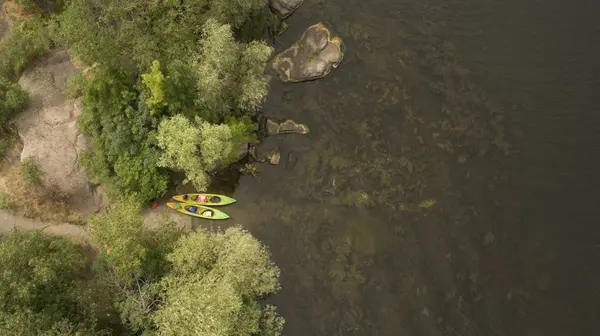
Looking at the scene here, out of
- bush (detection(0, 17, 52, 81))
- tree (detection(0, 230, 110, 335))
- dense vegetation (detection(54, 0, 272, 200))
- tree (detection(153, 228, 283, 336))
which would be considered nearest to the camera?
tree (detection(0, 230, 110, 335))

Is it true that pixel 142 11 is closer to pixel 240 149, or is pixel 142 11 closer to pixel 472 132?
pixel 240 149

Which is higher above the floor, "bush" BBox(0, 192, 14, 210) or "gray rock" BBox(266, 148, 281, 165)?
"gray rock" BBox(266, 148, 281, 165)

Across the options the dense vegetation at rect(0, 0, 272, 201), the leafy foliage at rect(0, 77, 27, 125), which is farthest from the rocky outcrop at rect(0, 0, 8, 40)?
the dense vegetation at rect(0, 0, 272, 201)

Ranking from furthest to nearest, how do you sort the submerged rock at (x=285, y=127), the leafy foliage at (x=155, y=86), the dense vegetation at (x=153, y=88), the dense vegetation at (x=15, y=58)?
1. the submerged rock at (x=285, y=127)
2. the dense vegetation at (x=15, y=58)
3. the dense vegetation at (x=153, y=88)
4. the leafy foliage at (x=155, y=86)

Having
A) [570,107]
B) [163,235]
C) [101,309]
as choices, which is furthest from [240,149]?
[570,107]

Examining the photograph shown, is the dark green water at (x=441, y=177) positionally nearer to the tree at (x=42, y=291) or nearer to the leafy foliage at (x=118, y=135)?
the leafy foliage at (x=118, y=135)

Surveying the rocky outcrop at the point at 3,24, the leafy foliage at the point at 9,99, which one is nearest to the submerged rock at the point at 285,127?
the leafy foliage at the point at 9,99

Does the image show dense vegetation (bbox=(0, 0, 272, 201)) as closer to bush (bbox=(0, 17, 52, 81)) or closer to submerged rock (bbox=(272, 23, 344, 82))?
bush (bbox=(0, 17, 52, 81))
